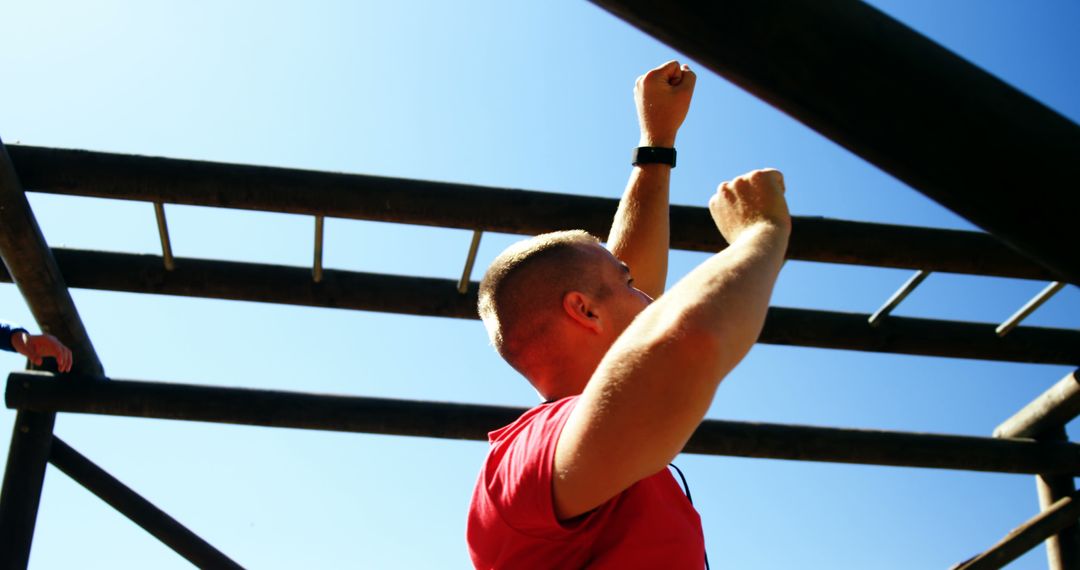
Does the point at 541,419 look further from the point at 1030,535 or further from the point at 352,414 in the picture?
the point at 1030,535

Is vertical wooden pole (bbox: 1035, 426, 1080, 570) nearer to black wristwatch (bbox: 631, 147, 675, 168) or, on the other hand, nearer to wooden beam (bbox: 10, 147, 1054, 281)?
wooden beam (bbox: 10, 147, 1054, 281)

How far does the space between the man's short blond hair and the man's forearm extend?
18.3 inches

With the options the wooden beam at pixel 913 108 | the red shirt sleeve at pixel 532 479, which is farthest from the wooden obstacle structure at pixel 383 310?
the wooden beam at pixel 913 108

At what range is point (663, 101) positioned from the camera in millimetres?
2166

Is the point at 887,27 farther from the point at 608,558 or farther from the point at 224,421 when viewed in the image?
the point at 224,421

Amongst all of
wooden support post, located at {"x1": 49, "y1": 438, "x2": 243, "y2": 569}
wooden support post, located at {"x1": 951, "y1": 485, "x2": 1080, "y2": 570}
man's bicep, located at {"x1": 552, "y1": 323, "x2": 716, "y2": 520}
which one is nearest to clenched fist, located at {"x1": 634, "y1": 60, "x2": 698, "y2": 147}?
man's bicep, located at {"x1": 552, "y1": 323, "x2": 716, "y2": 520}

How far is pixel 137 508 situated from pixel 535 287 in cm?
357

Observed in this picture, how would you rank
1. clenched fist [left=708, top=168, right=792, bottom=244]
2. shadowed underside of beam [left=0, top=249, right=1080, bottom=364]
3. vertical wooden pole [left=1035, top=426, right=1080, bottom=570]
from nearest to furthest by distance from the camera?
clenched fist [left=708, top=168, right=792, bottom=244] < shadowed underside of beam [left=0, top=249, right=1080, bottom=364] < vertical wooden pole [left=1035, top=426, right=1080, bottom=570]

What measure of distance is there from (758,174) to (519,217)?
2693 millimetres

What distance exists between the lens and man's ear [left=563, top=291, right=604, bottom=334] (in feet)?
5.59

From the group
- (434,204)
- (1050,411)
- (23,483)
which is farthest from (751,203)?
(1050,411)

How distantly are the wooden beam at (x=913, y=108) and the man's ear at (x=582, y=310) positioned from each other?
90cm

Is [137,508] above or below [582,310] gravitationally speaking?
above

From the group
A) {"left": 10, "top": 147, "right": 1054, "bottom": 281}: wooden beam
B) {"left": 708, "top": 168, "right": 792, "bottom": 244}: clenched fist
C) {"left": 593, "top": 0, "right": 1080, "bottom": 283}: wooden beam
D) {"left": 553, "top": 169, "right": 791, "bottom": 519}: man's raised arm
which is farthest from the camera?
{"left": 10, "top": 147, "right": 1054, "bottom": 281}: wooden beam
